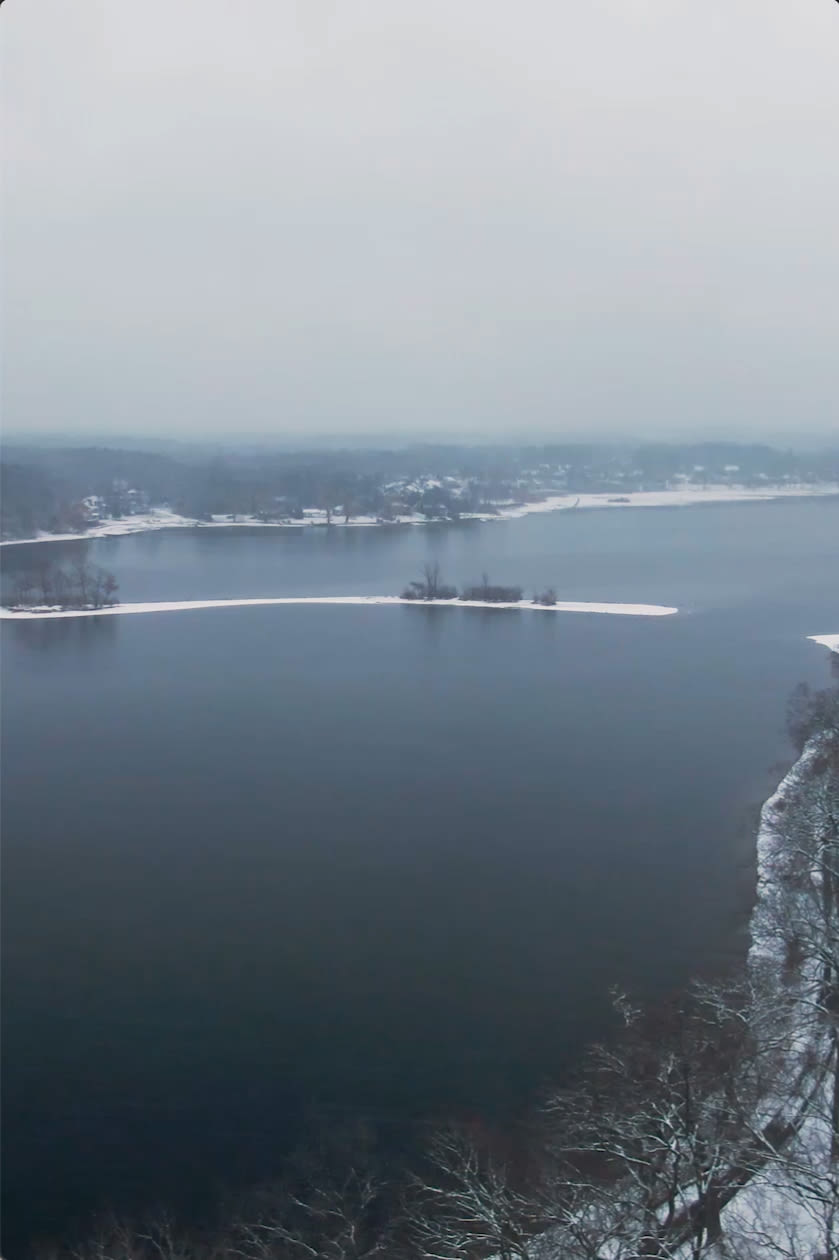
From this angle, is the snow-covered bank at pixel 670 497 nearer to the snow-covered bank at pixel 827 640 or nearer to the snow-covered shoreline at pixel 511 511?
Answer: the snow-covered shoreline at pixel 511 511

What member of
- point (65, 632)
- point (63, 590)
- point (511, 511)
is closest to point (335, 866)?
point (65, 632)

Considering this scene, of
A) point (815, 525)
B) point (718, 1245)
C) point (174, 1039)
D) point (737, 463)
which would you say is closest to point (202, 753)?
point (174, 1039)

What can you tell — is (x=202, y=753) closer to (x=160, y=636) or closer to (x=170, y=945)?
(x=170, y=945)

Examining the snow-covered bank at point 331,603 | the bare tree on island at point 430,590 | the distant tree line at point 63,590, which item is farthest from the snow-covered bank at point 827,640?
the distant tree line at point 63,590

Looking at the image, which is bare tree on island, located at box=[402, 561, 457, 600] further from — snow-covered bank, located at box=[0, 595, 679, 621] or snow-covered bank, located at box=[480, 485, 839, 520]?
snow-covered bank, located at box=[480, 485, 839, 520]

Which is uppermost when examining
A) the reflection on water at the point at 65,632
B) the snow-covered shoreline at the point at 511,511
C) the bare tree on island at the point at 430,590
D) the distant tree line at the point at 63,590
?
the snow-covered shoreline at the point at 511,511

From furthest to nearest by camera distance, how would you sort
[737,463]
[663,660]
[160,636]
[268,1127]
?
[737,463] → [160,636] → [663,660] → [268,1127]
